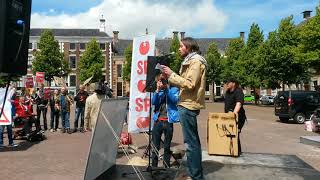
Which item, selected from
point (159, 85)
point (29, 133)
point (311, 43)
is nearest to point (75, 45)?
point (311, 43)

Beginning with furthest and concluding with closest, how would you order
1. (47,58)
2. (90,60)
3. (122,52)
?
(122,52) → (90,60) → (47,58)

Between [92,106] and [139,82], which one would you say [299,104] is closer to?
[139,82]

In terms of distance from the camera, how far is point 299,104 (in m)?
24.4

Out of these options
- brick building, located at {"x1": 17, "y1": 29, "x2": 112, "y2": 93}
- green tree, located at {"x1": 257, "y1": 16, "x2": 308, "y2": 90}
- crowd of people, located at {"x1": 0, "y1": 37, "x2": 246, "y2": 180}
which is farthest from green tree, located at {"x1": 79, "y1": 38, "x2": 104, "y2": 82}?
crowd of people, located at {"x1": 0, "y1": 37, "x2": 246, "y2": 180}

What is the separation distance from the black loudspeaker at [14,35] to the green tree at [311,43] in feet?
123

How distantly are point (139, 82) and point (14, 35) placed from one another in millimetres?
6854

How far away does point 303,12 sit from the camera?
82.3 metres

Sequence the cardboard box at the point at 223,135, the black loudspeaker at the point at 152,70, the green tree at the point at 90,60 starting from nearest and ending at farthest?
1. the black loudspeaker at the point at 152,70
2. the cardboard box at the point at 223,135
3. the green tree at the point at 90,60

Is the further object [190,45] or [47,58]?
[47,58]

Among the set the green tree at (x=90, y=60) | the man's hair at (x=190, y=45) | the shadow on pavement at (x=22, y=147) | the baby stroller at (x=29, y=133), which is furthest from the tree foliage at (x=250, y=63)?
the man's hair at (x=190, y=45)

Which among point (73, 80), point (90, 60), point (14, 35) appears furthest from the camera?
point (73, 80)

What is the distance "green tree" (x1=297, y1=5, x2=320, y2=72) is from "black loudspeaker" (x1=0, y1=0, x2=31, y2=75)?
123 ft

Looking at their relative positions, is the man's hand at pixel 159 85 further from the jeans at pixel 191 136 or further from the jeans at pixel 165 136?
the jeans at pixel 191 136

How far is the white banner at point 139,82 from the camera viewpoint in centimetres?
1111
